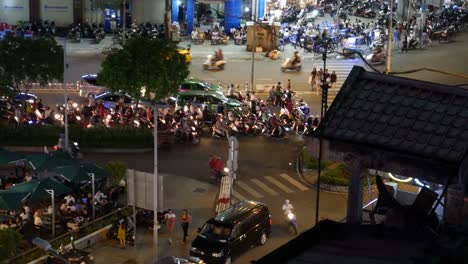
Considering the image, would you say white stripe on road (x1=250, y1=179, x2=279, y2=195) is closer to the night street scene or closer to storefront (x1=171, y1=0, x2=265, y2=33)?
the night street scene

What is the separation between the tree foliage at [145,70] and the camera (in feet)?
102

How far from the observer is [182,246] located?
22266 mm

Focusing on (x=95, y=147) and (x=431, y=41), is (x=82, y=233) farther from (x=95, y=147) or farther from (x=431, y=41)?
(x=431, y=41)

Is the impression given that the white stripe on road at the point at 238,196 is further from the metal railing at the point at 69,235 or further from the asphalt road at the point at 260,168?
the metal railing at the point at 69,235

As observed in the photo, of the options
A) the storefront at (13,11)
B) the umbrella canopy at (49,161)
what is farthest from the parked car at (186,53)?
the storefront at (13,11)

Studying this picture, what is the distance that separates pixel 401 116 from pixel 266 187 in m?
17.0

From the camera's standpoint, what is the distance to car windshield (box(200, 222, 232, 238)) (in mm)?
20984

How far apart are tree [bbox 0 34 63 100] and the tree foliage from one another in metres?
2.77

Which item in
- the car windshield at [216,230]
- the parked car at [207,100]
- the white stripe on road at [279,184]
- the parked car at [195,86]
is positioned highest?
the parked car at [195,86]

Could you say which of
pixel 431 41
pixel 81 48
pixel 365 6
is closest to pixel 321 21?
pixel 365 6

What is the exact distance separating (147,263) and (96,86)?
68.3 ft

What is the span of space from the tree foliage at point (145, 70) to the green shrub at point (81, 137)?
68.2 inches

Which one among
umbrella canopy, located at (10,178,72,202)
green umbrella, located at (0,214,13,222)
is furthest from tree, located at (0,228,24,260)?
umbrella canopy, located at (10,178,72,202)

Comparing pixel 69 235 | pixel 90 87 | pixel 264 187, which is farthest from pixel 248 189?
pixel 90 87
